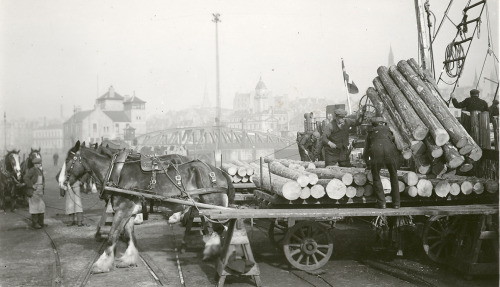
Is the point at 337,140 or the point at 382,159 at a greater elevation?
the point at 337,140

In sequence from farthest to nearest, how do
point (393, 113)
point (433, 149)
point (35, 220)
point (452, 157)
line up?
point (35, 220) < point (393, 113) < point (433, 149) < point (452, 157)

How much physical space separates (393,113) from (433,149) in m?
2.27

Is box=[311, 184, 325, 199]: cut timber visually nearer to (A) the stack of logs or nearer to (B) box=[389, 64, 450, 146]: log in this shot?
(A) the stack of logs

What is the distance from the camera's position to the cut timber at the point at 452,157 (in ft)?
27.7

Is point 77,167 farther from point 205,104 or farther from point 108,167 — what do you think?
point 205,104

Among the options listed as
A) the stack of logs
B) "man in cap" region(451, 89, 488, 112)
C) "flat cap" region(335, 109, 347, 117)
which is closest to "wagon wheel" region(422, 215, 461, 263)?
the stack of logs

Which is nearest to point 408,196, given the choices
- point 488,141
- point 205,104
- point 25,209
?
point 488,141

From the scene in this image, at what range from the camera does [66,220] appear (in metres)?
15.7

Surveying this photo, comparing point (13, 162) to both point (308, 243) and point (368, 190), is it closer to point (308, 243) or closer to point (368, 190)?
point (308, 243)

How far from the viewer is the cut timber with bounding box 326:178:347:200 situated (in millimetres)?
8109

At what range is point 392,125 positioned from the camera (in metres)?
10.6

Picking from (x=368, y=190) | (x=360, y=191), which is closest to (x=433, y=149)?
(x=368, y=190)

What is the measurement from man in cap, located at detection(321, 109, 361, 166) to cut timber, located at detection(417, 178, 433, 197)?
270 cm

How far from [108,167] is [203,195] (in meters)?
2.07
